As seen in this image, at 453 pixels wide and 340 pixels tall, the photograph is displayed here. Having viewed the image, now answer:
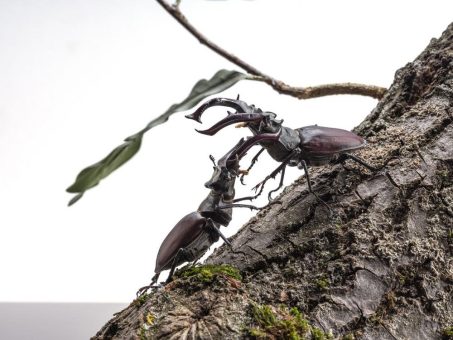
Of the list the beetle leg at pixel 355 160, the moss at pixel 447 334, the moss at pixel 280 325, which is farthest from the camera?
the beetle leg at pixel 355 160

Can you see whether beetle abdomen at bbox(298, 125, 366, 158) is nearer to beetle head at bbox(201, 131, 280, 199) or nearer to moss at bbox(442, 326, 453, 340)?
beetle head at bbox(201, 131, 280, 199)

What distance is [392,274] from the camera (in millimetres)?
978

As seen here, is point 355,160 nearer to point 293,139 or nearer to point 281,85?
point 293,139

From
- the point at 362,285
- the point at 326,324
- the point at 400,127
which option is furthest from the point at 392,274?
the point at 400,127

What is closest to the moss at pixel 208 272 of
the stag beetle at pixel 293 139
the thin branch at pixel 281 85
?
the stag beetle at pixel 293 139

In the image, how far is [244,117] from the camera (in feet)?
3.22

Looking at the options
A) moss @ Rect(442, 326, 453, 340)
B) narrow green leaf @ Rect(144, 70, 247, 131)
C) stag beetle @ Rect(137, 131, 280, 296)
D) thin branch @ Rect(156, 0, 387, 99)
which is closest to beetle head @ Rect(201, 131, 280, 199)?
stag beetle @ Rect(137, 131, 280, 296)

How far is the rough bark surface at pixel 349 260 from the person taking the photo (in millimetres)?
889

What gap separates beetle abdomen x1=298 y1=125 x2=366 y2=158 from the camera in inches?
41.0

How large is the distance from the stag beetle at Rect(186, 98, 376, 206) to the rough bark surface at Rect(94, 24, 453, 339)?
0.08 m

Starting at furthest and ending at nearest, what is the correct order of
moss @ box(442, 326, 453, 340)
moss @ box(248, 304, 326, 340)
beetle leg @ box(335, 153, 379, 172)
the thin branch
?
the thin branch → beetle leg @ box(335, 153, 379, 172) → moss @ box(442, 326, 453, 340) → moss @ box(248, 304, 326, 340)

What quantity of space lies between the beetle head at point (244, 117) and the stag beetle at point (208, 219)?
0.08 feet

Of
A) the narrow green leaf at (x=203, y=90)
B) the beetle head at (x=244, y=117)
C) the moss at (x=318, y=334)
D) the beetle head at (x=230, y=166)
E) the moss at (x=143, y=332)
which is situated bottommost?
the moss at (x=318, y=334)

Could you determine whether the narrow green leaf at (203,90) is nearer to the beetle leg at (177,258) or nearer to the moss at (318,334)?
the beetle leg at (177,258)
